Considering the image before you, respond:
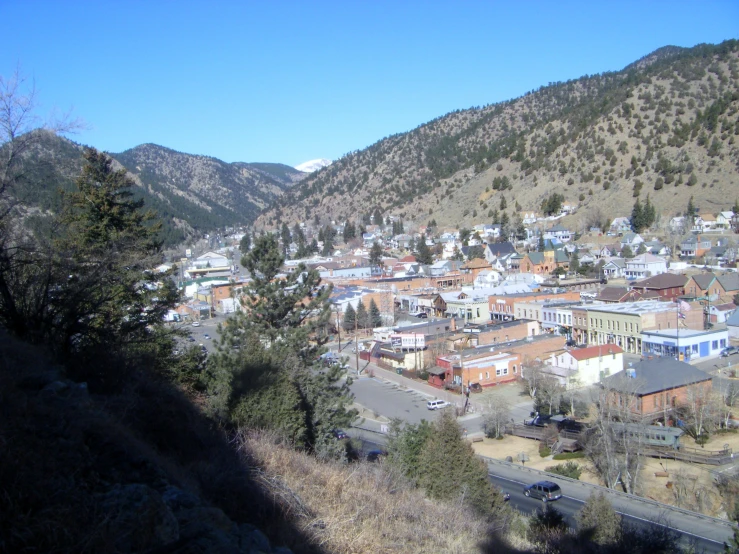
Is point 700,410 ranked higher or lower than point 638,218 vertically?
lower

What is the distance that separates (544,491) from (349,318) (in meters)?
22.8

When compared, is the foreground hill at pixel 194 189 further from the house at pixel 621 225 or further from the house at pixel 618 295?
the house at pixel 618 295

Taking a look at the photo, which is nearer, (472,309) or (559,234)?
(472,309)

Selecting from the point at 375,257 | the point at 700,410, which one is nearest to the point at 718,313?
the point at 700,410

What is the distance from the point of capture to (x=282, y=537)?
384cm

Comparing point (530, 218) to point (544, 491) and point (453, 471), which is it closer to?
point (544, 491)

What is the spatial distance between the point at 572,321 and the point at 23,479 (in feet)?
96.3

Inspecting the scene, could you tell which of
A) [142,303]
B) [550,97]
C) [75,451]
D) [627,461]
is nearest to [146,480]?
[75,451]

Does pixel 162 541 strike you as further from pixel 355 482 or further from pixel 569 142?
pixel 569 142

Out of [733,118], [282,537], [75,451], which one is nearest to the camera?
[75,451]

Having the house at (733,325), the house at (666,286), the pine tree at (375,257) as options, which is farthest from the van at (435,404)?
the pine tree at (375,257)

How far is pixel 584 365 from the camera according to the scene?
22281mm

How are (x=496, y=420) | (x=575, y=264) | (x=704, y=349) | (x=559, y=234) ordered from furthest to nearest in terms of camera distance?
1. (x=559, y=234)
2. (x=575, y=264)
3. (x=704, y=349)
4. (x=496, y=420)

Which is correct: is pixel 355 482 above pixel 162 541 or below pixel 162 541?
below
